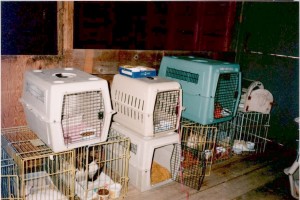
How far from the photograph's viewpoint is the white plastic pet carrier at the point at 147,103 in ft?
7.84

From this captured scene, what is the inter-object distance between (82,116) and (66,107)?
0.45 feet

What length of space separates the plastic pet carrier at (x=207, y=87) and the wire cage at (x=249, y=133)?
1.83ft

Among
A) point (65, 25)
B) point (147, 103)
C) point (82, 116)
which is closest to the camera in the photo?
point (82, 116)

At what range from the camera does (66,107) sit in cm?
207

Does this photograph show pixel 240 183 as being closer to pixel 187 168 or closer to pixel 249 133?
pixel 187 168

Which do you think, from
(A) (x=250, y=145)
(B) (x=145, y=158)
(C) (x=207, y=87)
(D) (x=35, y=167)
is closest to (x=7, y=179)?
(D) (x=35, y=167)

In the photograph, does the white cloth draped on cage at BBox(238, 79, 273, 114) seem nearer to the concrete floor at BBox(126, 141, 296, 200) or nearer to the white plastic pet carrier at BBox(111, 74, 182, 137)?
the concrete floor at BBox(126, 141, 296, 200)

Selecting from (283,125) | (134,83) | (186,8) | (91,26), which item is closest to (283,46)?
(283,125)

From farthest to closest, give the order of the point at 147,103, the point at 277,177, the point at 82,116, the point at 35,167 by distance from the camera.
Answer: the point at 277,177 < the point at 147,103 < the point at 82,116 < the point at 35,167

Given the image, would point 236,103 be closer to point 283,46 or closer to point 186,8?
point 283,46

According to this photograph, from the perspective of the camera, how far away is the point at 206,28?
428 cm

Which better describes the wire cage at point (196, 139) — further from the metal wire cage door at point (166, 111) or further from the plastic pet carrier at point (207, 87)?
the metal wire cage door at point (166, 111)

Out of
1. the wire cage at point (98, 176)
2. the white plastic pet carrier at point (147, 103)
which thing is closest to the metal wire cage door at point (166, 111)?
the white plastic pet carrier at point (147, 103)

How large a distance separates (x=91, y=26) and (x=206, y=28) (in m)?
1.61
